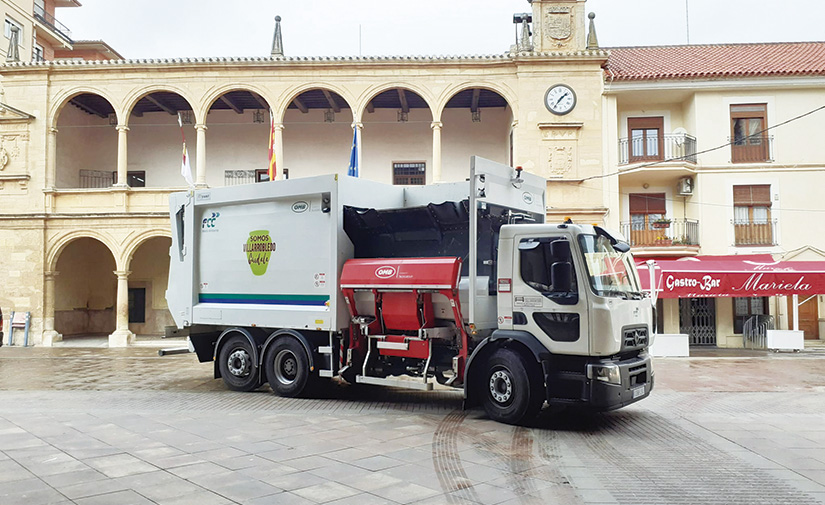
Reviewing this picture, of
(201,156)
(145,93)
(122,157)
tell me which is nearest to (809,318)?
(201,156)

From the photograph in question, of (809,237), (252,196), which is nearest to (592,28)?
(809,237)

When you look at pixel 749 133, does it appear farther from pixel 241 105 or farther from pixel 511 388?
pixel 241 105

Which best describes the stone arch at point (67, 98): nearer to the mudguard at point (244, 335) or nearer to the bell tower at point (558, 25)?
the mudguard at point (244, 335)

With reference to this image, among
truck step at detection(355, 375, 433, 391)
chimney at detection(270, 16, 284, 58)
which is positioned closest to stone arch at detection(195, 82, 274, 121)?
chimney at detection(270, 16, 284, 58)

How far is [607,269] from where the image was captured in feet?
26.9

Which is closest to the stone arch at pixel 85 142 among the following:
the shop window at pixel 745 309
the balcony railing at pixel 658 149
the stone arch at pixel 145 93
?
the stone arch at pixel 145 93

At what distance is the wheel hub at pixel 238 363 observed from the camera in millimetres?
10922

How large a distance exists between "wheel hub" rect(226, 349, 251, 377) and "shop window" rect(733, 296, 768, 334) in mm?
17464

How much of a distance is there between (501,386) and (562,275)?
5.70 feet

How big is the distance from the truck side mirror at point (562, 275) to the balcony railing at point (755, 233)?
16.7 m

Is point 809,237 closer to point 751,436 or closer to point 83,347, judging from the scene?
point 751,436

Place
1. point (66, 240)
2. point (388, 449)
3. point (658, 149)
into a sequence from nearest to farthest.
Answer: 1. point (388, 449)
2. point (66, 240)
3. point (658, 149)

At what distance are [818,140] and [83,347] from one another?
25746 mm

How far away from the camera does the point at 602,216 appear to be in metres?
20.9
